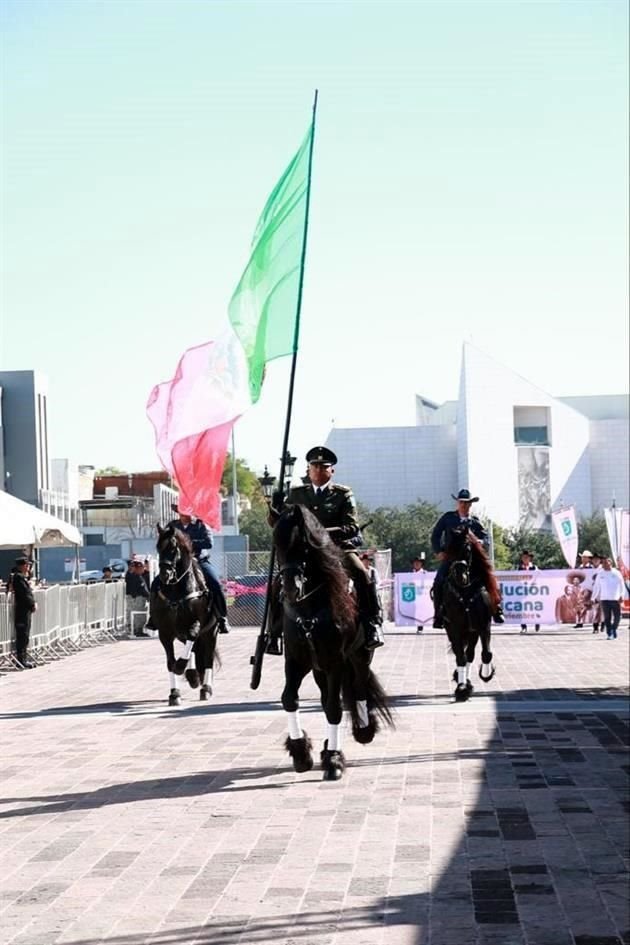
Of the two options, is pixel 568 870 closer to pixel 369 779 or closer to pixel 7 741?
pixel 369 779

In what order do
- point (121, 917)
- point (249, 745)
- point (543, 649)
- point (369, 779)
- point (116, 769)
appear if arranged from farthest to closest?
point (543, 649) < point (249, 745) < point (116, 769) < point (369, 779) < point (121, 917)

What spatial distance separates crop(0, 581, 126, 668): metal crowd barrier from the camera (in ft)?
80.3

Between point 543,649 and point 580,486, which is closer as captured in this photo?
point 543,649

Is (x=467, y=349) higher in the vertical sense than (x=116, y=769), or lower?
higher

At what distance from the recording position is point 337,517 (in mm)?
10875

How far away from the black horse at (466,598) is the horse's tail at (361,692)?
495 cm

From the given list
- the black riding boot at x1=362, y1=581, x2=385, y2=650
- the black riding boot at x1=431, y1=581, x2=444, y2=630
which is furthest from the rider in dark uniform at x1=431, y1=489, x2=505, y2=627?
the black riding boot at x1=362, y1=581, x2=385, y2=650

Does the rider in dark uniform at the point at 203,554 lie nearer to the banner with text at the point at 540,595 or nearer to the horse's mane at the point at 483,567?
the horse's mane at the point at 483,567

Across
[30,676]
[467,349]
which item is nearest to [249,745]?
[30,676]

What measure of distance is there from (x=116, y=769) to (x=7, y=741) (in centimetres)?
243

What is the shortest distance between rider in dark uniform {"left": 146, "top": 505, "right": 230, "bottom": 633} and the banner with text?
17.9 m

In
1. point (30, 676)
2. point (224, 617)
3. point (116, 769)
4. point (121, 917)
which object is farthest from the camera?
point (30, 676)

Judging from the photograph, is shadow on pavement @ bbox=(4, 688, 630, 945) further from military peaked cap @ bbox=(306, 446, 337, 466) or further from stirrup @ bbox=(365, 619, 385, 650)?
military peaked cap @ bbox=(306, 446, 337, 466)

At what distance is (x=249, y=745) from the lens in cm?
1310
